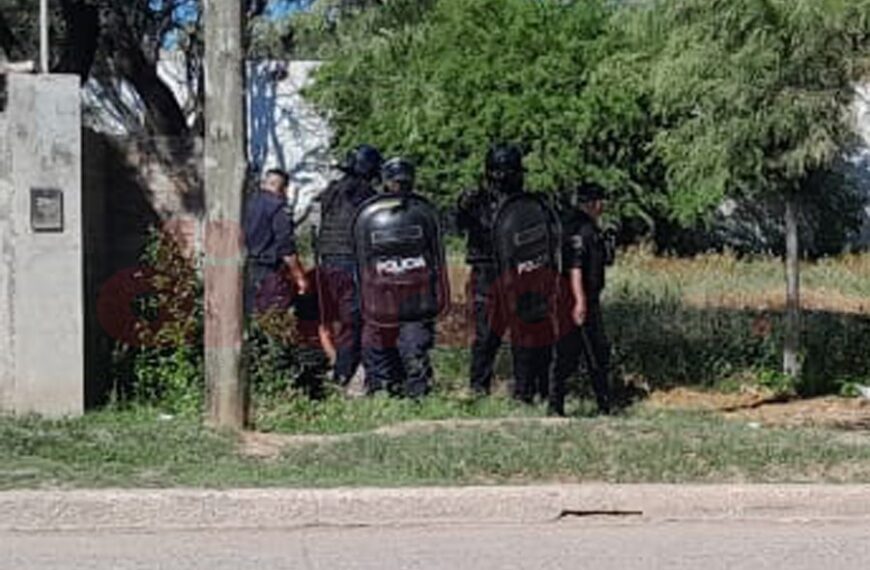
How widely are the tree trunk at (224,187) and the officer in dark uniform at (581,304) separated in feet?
8.07

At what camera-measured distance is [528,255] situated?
427 inches

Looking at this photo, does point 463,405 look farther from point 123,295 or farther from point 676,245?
point 676,245

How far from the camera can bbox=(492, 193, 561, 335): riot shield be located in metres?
10.8

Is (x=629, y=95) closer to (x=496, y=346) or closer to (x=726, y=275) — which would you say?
(x=726, y=275)

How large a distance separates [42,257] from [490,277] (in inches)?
128

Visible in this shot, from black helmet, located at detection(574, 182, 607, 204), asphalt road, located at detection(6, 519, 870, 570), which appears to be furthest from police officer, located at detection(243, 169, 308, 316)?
asphalt road, located at detection(6, 519, 870, 570)

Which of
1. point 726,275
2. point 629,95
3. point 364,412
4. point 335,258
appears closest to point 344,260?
point 335,258

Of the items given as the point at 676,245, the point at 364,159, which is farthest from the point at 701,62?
the point at 676,245

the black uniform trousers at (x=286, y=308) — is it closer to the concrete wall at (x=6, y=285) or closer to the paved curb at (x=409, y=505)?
the concrete wall at (x=6, y=285)

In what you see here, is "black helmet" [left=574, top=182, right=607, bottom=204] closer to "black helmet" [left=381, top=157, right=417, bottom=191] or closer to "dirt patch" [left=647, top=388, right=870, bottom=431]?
"black helmet" [left=381, top=157, right=417, bottom=191]

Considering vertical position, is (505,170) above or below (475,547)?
above

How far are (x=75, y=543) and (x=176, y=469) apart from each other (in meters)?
1.04

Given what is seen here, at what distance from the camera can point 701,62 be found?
12047 millimetres

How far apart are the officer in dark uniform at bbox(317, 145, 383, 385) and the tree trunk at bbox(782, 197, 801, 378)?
3.84 metres
